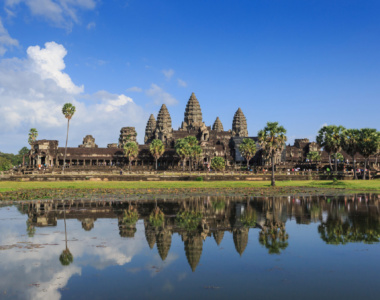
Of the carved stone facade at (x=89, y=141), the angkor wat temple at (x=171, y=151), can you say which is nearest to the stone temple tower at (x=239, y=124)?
the angkor wat temple at (x=171, y=151)

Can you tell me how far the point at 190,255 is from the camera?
16.6 m

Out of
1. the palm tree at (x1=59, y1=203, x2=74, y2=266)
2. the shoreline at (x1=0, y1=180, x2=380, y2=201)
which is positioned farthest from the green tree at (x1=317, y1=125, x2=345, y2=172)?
the palm tree at (x1=59, y1=203, x2=74, y2=266)

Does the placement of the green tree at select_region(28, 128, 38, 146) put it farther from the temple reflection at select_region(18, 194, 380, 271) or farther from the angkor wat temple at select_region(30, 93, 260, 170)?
the temple reflection at select_region(18, 194, 380, 271)

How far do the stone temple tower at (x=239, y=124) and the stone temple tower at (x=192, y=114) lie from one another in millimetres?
19338

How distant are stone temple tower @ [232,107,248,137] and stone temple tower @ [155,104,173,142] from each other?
3165 cm

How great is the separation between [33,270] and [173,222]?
11.3m

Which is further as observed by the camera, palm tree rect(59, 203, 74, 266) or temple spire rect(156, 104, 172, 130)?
temple spire rect(156, 104, 172, 130)

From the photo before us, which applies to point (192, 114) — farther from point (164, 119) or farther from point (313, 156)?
point (313, 156)

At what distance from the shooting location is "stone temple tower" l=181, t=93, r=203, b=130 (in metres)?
172

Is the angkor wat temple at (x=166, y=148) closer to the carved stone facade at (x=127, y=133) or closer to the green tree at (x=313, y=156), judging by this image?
the carved stone facade at (x=127, y=133)

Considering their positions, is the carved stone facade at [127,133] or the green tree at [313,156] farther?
the carved stone facade at [127,133]

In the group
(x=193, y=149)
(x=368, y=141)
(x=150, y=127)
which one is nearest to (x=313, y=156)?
(x=193, y=149)

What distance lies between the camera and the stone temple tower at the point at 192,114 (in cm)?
17150

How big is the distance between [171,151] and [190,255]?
114m
